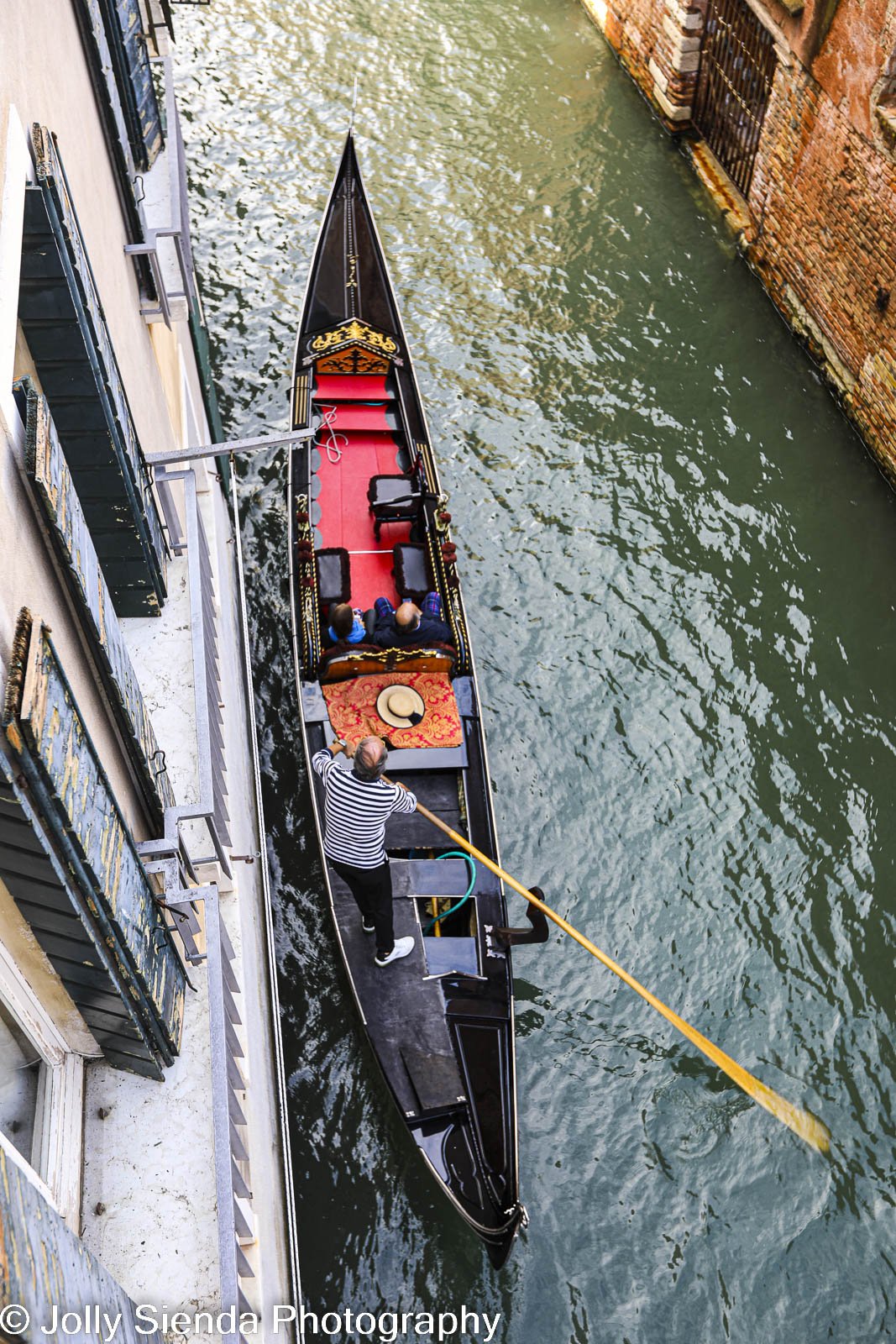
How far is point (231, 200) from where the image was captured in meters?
9.45

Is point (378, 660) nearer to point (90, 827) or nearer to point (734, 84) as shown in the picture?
point (90, 827)

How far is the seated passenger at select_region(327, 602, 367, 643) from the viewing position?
5.78 metres

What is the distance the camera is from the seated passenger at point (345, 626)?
19.0 feet

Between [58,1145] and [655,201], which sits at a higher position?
[655,201]

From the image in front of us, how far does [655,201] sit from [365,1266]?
312 inches

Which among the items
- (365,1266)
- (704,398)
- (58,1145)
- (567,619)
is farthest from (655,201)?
(58,1145)

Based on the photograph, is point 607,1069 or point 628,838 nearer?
point 607,1069

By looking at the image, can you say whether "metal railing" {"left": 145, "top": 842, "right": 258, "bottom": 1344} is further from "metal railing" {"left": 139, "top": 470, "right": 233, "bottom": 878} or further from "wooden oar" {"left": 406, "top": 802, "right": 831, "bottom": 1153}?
"wooden oar" {"left": 406, "top": 802, "right": 831, "bottom": 1153}

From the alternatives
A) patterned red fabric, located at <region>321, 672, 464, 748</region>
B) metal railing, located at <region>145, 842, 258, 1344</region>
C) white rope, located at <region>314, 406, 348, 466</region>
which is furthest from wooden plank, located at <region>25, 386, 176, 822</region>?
white rope, located at <region>314, 406, 348, 466</region>

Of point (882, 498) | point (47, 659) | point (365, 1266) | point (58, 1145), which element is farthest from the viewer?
point (882, 498)

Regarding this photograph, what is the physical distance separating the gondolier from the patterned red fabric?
25.3 inches

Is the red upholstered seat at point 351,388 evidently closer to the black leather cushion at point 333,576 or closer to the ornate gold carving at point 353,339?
the ornate gold carving at point 353,339

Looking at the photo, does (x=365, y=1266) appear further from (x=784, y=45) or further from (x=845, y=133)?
(x=784, y=45)

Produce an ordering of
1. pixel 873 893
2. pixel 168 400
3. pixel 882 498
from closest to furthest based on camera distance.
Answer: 1. pixel 168 400
2. pixel 873 893
3. pixel 882 498
